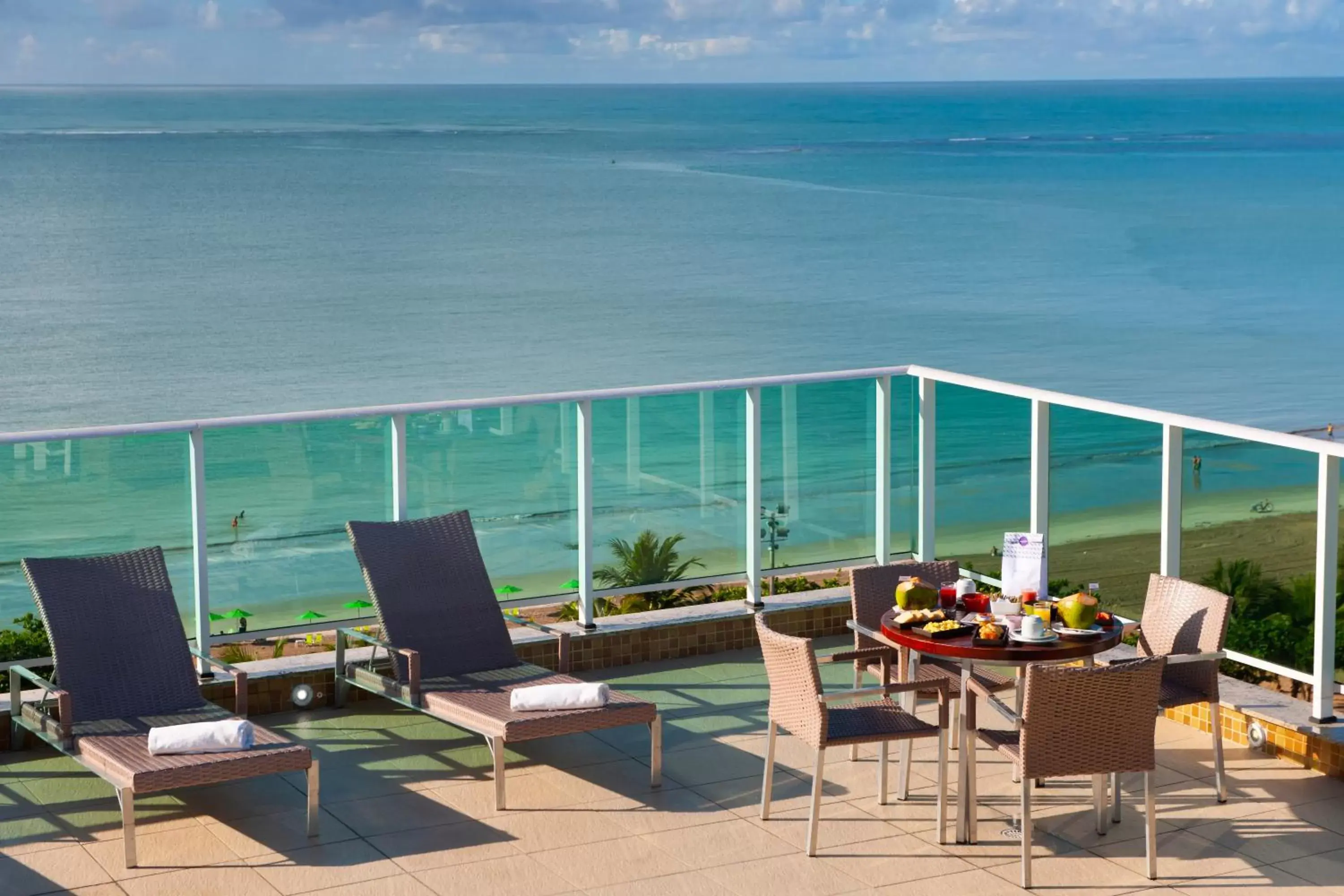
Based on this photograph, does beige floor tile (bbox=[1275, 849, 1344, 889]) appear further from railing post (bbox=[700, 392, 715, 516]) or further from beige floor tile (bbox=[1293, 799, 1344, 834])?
railing post (bbox=[700, 392, 715, 516])

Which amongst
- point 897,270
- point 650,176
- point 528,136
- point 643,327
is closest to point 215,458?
point 643,327

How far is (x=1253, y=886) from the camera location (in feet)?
17.0

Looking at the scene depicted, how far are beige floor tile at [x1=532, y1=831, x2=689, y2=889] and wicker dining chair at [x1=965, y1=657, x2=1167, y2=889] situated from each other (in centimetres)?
110

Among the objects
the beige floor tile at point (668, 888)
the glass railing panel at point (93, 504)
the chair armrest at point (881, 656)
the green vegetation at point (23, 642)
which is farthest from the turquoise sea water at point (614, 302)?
the beige floor tile at point (668, 888)

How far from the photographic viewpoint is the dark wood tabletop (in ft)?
17.8

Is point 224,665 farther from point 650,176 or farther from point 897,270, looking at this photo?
point 650,176

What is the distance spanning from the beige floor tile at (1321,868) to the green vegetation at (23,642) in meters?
4.34

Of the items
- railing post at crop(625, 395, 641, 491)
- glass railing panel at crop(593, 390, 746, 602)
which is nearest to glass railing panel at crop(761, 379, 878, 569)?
glass railing panel at crop(593, 390, 746, 602)

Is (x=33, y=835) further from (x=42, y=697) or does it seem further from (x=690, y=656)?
(x=690, y=656)

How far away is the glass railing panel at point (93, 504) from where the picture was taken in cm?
652

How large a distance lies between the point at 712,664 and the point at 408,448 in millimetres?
1655

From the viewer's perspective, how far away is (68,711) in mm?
5773

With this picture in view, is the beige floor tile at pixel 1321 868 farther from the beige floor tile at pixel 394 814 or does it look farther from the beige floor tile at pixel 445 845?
the beige floor tile at pixel 394 814

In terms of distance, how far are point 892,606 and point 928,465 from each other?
1942mm
